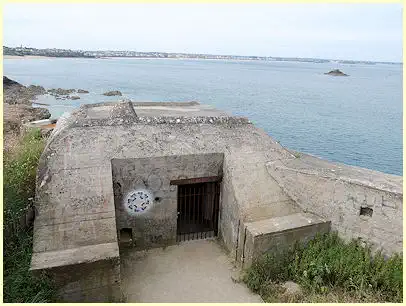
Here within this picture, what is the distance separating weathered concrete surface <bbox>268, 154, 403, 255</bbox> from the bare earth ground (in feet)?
7.42

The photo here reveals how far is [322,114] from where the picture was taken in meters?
36.2

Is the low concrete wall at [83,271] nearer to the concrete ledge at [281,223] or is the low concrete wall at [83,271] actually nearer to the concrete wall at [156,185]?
the concrete wall at [156,185]

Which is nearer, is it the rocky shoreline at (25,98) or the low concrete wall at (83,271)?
the low concrete wall at (83,271)

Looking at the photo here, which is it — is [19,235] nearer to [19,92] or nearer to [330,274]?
[330,274]

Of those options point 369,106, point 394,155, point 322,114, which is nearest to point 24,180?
point 394,155

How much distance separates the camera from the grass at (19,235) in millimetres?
5754

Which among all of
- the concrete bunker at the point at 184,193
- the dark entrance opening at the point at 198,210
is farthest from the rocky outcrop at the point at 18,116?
the dark entrance opening at the point at 198,210

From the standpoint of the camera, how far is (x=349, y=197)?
7.77 metres

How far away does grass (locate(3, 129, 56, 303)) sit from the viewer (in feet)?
18.9

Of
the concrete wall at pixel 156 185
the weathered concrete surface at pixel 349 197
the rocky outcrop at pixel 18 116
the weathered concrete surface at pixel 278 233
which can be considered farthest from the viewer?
the rocky outcrop at pixel 18 116

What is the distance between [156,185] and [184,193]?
1.02m

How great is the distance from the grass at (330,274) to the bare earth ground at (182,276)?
0.43 metres

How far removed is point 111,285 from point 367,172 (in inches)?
236

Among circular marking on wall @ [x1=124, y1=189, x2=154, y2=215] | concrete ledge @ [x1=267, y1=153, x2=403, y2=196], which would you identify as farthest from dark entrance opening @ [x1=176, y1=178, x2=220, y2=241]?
concrete ledge @ [x1=267, y1=153, x2=403, y2=196]
